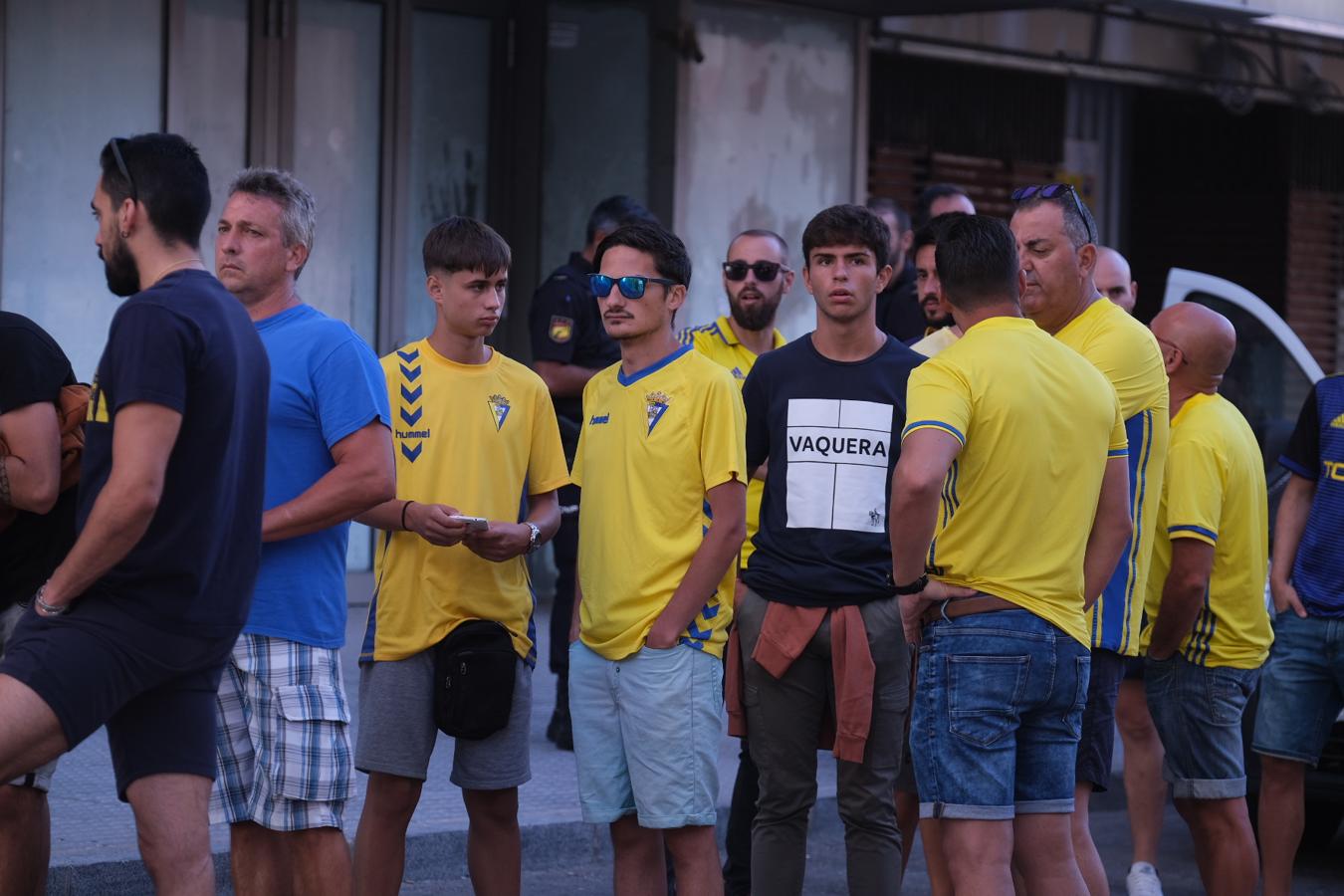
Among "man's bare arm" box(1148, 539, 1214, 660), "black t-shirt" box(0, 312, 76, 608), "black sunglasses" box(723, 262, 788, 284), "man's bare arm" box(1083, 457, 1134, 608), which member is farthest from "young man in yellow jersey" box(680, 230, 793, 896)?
"black t-shirt" box(0, 312, 76, 608)

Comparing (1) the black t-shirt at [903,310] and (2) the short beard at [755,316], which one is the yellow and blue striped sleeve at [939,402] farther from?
(1) the black t-shirt at [903,310]

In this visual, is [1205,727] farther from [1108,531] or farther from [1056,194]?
[1056,194]

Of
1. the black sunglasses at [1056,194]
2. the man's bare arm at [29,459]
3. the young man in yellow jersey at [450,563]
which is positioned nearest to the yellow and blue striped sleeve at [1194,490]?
the black sunglasses at [1056,194]

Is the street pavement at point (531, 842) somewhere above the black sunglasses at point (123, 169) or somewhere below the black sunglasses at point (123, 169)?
below

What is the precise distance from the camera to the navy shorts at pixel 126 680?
162 inches

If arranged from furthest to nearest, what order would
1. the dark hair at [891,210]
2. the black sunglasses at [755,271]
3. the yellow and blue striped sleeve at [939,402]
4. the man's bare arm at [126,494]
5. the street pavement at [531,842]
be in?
1. the dark hair at [891,210]
2. the black sunglasses at [755,271]
3. the street pavement at [531,842]
4. the yellow and blue striped sleeve at [939,402]
5. the man's bare arm at [126,494]

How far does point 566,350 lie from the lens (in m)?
8.11

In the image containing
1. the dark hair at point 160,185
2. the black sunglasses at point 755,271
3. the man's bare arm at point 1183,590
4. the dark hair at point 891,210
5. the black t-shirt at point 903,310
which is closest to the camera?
the dark hair at point 160,185

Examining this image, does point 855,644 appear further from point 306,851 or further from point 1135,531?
point 306,851

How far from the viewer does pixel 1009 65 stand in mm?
14047

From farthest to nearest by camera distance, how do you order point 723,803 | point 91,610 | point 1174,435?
point 723,803, point 1174,435, point 91,610

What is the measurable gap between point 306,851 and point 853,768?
4.97ft

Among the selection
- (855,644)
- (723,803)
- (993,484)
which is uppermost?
(993,484)

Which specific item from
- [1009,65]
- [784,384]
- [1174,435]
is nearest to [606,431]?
[784,384]
